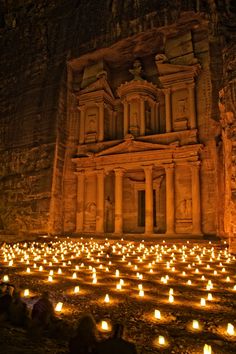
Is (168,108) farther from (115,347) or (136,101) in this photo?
(115,347)

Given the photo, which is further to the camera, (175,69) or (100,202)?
(100,202)

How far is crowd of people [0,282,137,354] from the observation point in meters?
2.61

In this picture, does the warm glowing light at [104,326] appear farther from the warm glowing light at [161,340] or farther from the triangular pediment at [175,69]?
the triangular pediment at [175,69]

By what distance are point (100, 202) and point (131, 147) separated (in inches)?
162

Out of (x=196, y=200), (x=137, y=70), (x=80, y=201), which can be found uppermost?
(x=137, y=70)

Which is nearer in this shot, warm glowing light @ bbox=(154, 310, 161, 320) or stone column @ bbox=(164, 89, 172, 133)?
warm glowing light @ bbox=(154, 310, 161, 320)

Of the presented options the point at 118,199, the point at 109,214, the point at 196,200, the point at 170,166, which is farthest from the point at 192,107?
the point at 109,214

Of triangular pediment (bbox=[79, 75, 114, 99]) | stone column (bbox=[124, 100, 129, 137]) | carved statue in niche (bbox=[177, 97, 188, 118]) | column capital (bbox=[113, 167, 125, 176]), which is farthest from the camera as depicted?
triangular pediment (bbox=[79, 75, 114, 99])

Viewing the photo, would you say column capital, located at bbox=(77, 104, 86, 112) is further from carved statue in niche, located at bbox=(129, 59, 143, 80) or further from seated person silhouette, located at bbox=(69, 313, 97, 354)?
seated person silhouette, located at bbox=(69, 313, 97, 354)

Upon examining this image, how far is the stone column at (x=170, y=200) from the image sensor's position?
16.6m

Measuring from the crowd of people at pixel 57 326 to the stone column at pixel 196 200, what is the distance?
13.0 metres

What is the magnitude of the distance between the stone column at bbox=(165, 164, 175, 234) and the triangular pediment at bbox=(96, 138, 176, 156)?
1.33 meters

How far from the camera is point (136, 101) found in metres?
20.0

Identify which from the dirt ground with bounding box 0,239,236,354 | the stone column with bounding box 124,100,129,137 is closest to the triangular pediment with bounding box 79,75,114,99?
the stone column with bounding box 124,100,129,137
